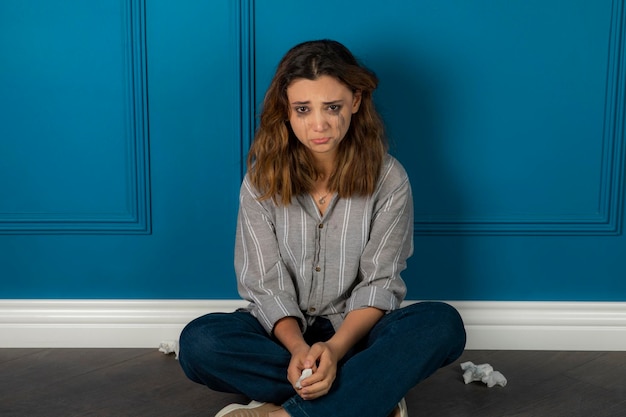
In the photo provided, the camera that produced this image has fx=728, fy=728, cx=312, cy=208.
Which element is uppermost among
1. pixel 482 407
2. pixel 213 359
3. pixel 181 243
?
pixel 181 243

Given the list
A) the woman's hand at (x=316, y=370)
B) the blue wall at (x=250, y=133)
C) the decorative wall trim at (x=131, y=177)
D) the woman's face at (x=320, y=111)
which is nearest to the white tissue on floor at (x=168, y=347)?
the blue wall at (x=250, y=133)

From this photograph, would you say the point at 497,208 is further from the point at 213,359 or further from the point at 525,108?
the point at 213,359

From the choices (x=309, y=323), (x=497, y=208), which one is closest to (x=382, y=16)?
(x=497, y=208)

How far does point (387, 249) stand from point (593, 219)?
2.49 ft

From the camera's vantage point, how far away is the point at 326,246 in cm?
179

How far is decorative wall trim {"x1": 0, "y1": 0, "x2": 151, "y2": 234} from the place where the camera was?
2.04 metres

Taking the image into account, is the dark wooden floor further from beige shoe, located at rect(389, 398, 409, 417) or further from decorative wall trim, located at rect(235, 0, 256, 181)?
decorative wall trim, located at rect(235, 0, 256, 181)

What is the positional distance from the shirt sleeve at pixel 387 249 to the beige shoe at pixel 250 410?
0.30 m

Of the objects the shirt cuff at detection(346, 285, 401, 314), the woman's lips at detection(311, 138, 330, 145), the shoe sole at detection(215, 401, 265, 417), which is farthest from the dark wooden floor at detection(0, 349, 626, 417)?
the woman's lips at detection(311, 138, 330, 145)

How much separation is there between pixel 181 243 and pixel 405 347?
2.80 ft

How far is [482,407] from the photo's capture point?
5.92ft

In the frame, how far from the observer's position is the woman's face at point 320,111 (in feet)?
5.41

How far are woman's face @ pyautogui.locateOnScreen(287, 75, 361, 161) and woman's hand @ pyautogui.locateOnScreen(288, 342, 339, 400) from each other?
0.47 m

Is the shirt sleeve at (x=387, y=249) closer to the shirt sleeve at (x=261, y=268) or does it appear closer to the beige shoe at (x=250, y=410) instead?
the shirt sleeve at (x=261, y=268)
